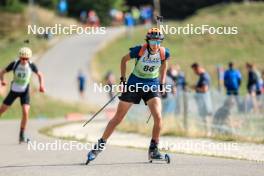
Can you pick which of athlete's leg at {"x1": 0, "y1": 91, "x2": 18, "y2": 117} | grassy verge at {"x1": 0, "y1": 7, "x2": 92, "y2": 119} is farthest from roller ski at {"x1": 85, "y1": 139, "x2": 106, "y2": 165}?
grassy verge at {"x1": 0, "y1": 7, "x2": 92, "y2": 119}

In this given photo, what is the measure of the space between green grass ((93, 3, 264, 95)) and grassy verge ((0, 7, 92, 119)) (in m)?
5.38

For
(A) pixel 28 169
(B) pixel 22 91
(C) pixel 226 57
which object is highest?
(C) pixel 226 57

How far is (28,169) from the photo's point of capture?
1066cm

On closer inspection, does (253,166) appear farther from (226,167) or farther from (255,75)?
(255,75)

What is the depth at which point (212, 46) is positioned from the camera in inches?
2376

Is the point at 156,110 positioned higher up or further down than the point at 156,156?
higher up

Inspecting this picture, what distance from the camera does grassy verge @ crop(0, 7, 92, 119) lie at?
3091 centimetres

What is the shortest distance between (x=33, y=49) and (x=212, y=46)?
13.7 m

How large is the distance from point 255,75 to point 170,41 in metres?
38.5

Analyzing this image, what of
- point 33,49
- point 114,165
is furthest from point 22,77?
point 33,49

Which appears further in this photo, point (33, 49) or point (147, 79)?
point (33, 49)

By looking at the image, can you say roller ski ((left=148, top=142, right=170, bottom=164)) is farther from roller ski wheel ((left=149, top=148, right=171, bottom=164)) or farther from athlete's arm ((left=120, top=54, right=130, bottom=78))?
athlete's arm ((left=120, top=54, right=130, bottom=78))

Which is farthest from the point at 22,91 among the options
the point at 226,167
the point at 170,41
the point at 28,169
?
the point at 170,41

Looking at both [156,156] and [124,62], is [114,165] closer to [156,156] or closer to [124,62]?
[156,156]
